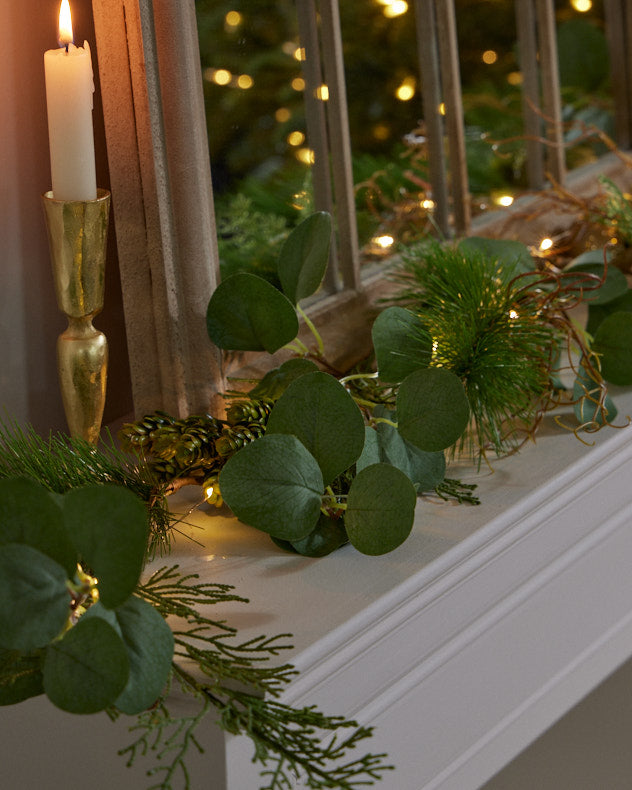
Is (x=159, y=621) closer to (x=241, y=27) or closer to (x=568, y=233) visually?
(x=241, y=27)

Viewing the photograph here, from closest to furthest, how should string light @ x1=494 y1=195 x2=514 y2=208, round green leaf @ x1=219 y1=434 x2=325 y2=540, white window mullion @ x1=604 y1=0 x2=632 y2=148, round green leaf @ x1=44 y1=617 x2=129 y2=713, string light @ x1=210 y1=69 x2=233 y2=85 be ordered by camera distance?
round green leaf @ x1=44 y1=617 x2=129 y2=713, round green leaf @ x1=219 y1=434 x2=325 y2=540, string light @ x1=210 y1=69 x2=233 y2=85, string light @ x1=494 y1=195 x2=514 y2=208, white window mullion @ x1=604 y1=0 x2=632 y2=148

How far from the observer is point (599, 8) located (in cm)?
101

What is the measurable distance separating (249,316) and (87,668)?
238 millimetres

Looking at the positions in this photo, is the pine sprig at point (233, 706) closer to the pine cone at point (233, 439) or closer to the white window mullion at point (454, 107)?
the pine cone at point (233, 439)

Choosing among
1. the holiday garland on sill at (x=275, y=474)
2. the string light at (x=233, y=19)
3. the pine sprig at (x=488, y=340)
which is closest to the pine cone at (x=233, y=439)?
the holiday garland on sill at (x=275, y=474)

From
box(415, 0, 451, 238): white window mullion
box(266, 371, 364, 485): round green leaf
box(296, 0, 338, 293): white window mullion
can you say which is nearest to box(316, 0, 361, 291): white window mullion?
box(296, 0, 338, 293): white window mullion

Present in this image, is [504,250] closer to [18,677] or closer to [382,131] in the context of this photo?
[382,131]

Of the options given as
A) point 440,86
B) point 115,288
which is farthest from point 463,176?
point 115,288

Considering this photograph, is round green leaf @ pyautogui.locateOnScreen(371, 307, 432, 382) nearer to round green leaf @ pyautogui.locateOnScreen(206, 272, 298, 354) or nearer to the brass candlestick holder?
round green leaf @ pyautogui.locateOnScreen(206, 272, 298, 354)

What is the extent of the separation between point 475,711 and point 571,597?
100 millimetres

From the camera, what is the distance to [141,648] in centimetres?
39

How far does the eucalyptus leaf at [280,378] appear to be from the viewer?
0.57 meters

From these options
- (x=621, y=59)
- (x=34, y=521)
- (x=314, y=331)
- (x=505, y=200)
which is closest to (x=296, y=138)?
(x=314, y=331)

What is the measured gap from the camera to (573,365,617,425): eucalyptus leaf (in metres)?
0.62
